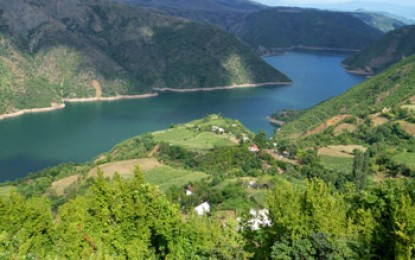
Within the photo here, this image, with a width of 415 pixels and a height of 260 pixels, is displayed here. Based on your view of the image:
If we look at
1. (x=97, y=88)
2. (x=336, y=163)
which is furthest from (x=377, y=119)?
(x=97, y=88)

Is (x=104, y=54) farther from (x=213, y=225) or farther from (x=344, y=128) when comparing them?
(x=213, y=225)

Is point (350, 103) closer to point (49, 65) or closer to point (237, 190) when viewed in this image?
point (237, 190)

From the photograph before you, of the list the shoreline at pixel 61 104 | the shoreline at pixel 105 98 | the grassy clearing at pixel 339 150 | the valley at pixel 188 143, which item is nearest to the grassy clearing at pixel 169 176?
the valley at pixel 188 143

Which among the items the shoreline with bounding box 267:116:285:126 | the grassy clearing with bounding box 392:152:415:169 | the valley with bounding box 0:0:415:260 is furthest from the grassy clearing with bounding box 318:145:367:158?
the shoreline with bounding box 267:116:285:126

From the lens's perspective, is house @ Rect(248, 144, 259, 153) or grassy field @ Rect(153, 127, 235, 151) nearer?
house @ Rect(248, 144, 259, 153)

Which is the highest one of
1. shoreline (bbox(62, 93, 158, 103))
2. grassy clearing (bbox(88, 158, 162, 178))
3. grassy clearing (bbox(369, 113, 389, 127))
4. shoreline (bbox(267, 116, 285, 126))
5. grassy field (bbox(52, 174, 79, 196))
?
grassy clearing (bbox(369, 113, 389, 127))

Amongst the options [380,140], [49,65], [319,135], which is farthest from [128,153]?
[49,65]

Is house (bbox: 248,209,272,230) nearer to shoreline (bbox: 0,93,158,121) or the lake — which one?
the lake
